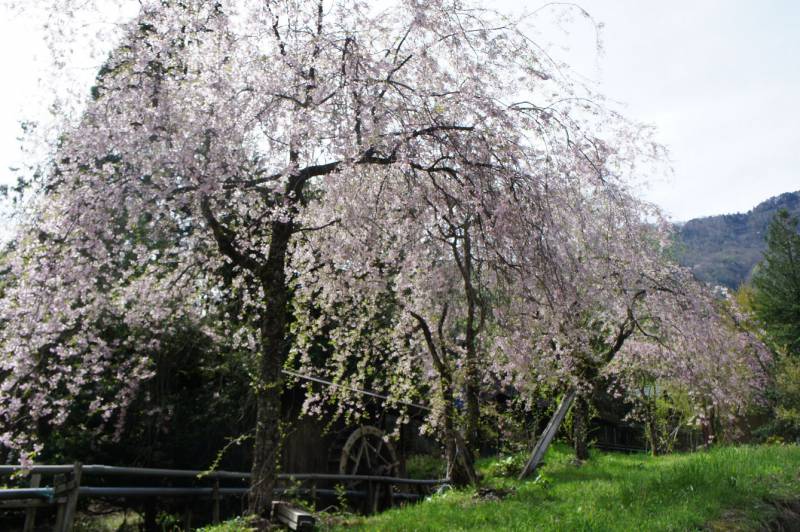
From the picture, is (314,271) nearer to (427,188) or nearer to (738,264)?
(427,188)

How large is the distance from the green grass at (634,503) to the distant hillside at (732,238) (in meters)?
142

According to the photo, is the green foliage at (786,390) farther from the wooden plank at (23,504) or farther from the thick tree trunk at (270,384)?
the wooden plank at (23,504)

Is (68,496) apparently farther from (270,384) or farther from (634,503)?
(634,503)

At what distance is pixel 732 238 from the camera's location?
17362 cm

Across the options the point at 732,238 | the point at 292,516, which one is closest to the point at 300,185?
the point at 292,516

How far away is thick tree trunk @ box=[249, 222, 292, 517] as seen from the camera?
669 cm

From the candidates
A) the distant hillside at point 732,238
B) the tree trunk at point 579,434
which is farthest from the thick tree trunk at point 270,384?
the distant hillside at point 732,238

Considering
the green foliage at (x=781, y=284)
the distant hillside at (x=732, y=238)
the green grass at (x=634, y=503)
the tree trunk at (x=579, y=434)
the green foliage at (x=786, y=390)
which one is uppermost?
the distant hillside at (x=732, y=238)

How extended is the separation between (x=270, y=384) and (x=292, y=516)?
4.24 ft

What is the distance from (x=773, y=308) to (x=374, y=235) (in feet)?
92.4

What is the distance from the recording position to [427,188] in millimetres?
7340

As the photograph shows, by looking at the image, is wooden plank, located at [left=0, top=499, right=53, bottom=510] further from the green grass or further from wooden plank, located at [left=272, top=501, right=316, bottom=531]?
the green grass

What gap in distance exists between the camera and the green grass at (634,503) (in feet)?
21.5

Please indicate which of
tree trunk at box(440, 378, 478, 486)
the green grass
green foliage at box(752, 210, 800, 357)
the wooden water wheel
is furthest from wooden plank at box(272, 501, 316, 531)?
green foliage at box(752, 210, 800, 357)
